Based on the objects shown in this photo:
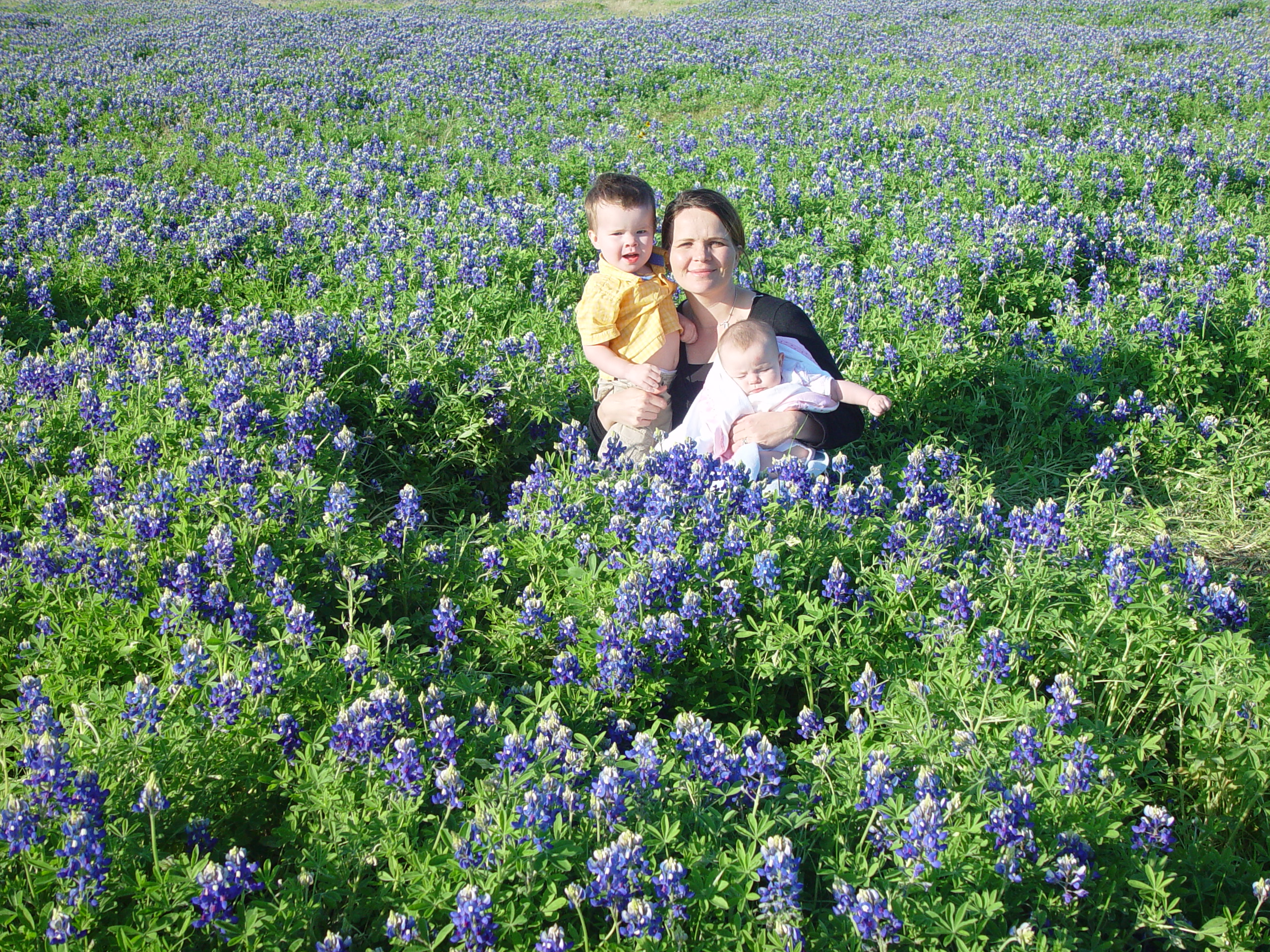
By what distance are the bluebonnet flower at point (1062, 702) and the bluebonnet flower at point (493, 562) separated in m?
1.96

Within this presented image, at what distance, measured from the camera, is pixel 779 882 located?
6.81 feet

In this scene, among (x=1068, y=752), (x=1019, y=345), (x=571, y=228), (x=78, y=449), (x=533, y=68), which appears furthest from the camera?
(x=533, y=68)

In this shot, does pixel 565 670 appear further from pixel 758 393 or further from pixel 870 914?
pixel 758 393

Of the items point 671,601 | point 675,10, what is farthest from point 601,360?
point 675,10

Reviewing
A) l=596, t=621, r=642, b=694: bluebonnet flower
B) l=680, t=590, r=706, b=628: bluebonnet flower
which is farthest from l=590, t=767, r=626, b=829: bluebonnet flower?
l=680, t=590, r=706, b=628: bluebonnet flower

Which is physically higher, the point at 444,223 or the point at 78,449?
the point at 444,223

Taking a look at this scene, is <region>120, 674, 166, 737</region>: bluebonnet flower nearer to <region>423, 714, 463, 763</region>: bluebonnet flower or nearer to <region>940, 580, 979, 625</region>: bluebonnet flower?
<region>423, 714, 463, 763</region>: bluebonnet flower

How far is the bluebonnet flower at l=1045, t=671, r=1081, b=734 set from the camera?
2.65 meters

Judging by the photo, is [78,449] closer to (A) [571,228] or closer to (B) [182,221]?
(A) [571,228]

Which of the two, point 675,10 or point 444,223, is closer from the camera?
point 444,223

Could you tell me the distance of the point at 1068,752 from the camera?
259cm

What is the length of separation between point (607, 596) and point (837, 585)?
0.79 meters

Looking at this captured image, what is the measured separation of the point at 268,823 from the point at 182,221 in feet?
22.5

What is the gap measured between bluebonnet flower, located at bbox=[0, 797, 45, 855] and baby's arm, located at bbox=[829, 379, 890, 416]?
11.0ft
